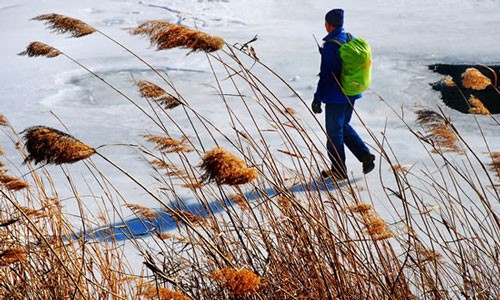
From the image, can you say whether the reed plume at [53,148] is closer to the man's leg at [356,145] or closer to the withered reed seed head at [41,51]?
the withered reed seed head at [41,51]

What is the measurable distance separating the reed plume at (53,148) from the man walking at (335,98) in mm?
3224

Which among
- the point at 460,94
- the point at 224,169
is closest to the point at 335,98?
the point at 224,169

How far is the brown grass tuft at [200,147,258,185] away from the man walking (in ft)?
10.6

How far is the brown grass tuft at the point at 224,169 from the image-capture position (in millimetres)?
1084

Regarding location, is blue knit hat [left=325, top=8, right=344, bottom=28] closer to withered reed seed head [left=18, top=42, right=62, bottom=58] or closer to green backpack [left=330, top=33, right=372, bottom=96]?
green backpack [left=330, top=33, right=372, bottom=96]

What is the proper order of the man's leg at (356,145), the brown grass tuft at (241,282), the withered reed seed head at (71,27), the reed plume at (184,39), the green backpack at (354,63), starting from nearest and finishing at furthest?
the brown grass tuft at (241,282) < the reed plume at (184,39) < the withered reed seed head at (71,27) < the green backpack at (354,63) < the man's leg at (356,145)

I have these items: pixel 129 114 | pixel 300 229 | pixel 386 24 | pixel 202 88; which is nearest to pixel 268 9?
pixel 386 24

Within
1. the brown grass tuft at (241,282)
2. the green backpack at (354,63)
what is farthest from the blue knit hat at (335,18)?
the brown grass tuft at (241,282)

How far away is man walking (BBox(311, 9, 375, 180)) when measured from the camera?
4.44m

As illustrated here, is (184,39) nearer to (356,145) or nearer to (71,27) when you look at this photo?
(71,27)

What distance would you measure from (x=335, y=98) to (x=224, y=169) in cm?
357

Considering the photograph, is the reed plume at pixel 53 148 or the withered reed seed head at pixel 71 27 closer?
the reed plume at pixel 53 148

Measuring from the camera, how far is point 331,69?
4.45 metres

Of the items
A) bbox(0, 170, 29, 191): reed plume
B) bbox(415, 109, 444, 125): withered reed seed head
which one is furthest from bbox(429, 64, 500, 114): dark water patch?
bbox(0, 170, 29, 191): reed plume
